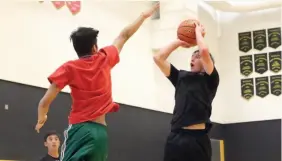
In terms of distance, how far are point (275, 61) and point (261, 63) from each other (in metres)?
0.35

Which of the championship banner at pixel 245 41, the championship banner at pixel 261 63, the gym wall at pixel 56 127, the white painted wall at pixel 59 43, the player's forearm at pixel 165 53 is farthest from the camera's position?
the championship banner at pixel 245 41

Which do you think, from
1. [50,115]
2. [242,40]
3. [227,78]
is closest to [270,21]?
[242,40]

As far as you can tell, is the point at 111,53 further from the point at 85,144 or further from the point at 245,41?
the point at 245,41

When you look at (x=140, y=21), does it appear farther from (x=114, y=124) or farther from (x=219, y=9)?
(x=219, y=9)

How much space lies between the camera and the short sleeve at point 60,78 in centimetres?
370

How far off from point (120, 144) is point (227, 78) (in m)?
4.45

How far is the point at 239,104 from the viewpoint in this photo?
43.3 ft

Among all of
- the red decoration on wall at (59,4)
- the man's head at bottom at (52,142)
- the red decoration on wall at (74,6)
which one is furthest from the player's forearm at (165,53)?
the red decoration on wall at (74,6)

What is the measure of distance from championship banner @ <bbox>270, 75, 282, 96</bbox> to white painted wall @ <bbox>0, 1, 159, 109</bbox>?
10.1 ft

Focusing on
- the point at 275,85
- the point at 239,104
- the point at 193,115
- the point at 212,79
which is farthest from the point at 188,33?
the point at 239,104

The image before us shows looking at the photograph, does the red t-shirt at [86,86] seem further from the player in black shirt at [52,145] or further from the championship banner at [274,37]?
the championship banner at [274,37]

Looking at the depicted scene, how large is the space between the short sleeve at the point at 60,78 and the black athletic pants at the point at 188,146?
3.59ft

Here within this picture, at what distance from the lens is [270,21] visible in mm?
13102

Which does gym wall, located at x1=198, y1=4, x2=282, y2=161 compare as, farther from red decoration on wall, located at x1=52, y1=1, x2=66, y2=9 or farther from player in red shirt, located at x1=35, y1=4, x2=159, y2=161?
player in red shirt, located at x1=35, y1=4, x2=159, y2=161
